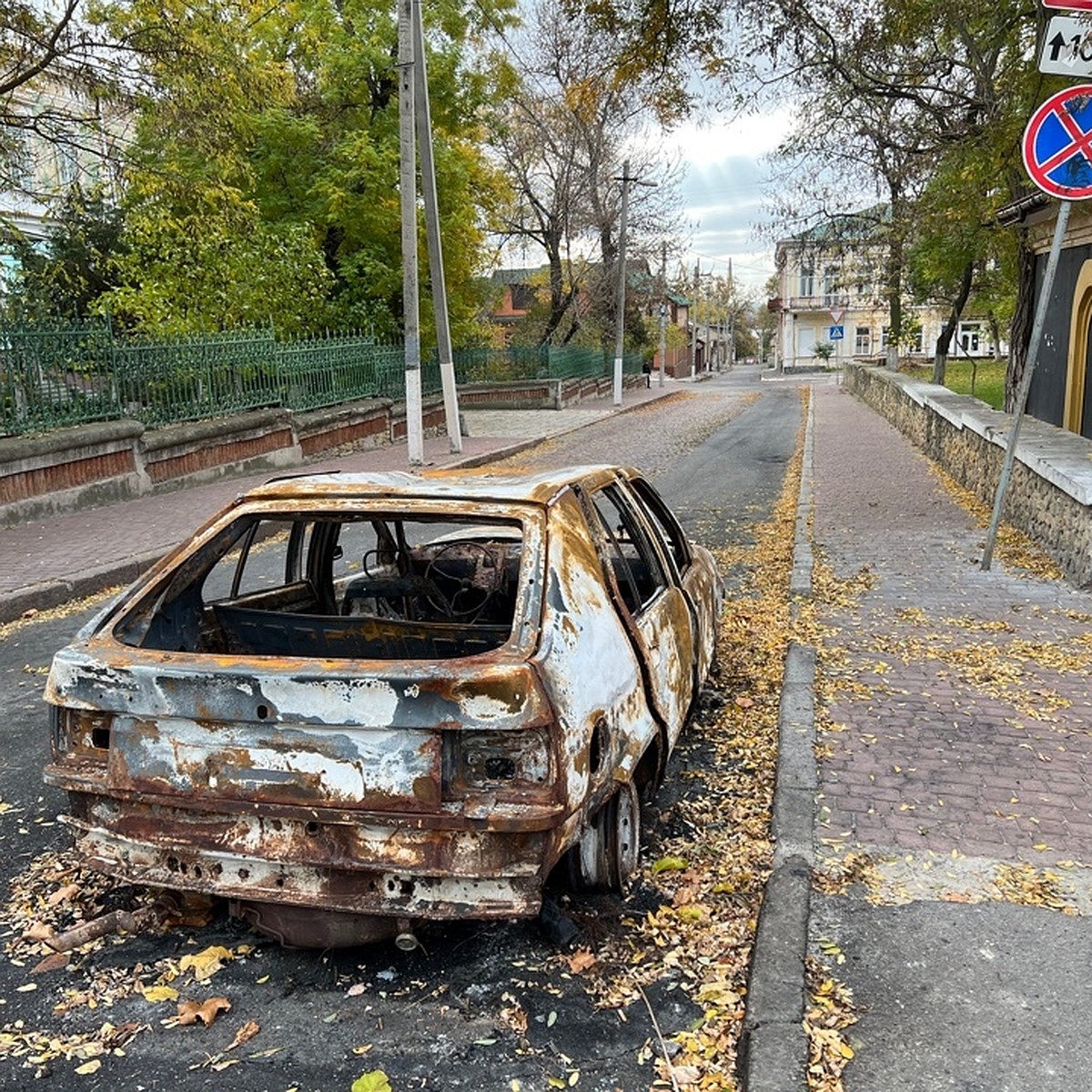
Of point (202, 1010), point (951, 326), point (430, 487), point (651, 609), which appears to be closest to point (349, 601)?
point (430, 487)

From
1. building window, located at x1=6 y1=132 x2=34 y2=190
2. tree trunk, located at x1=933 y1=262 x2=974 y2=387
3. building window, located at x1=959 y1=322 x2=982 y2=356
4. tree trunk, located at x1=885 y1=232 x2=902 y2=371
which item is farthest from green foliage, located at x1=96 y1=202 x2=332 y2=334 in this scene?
building window, located at x1=959 y1=322 x2=982 y2=356

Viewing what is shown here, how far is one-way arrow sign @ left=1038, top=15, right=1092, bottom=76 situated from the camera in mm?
6109

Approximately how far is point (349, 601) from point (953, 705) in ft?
10.5

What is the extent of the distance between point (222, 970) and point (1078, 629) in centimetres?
561

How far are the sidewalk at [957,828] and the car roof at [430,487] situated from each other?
5.68ft

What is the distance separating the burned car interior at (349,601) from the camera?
141 inches

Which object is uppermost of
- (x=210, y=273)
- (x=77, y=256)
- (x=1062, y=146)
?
(x=77, y=256)

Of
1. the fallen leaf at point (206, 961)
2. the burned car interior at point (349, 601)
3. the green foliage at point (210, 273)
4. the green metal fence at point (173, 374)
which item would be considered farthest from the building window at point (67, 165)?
the fallen leaf at point (206, 961)

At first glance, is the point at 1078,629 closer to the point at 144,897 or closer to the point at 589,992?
the point at 589,992

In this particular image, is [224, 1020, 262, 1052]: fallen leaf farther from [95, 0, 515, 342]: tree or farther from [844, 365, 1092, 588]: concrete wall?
[95, 0, 515, 342]: tree

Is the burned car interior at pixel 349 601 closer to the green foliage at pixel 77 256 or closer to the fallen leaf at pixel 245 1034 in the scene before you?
the fallen leaf at pixel 245 1034

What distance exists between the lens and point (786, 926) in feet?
10.4

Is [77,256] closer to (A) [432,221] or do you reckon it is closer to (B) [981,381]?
(A) [432,221]

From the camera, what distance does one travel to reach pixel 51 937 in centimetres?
320
